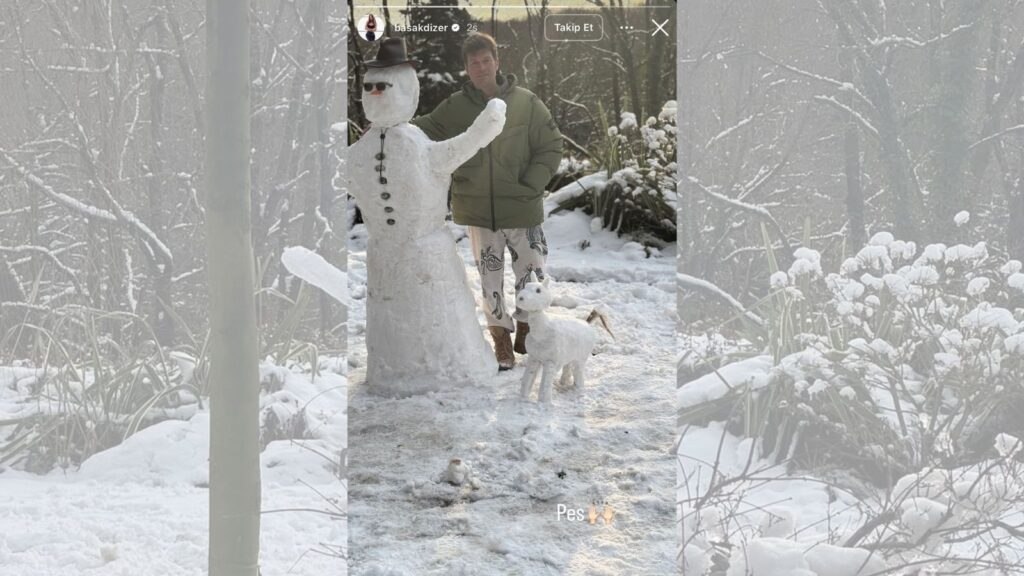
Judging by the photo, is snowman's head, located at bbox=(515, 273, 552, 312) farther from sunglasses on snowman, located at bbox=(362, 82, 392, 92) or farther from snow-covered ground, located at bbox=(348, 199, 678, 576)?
sunglasses on snowman, located at bbox=(362, 82, 392, 92)

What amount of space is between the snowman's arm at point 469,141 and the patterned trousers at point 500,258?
0.35 metres

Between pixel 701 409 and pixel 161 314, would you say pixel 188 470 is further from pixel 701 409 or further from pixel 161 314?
pixel 701 409

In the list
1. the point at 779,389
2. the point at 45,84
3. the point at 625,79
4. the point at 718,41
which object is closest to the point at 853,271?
the point at 779,389

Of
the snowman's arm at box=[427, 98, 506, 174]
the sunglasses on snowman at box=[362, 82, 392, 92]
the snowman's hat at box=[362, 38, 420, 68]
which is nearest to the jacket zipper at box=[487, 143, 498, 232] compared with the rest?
the snowman's arm at box=[427, 98, 506, 174]

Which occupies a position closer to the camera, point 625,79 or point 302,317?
point 302,317

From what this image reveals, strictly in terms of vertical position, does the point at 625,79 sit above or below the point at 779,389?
above

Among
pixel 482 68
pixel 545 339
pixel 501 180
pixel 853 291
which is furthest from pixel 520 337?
pixel 853 291

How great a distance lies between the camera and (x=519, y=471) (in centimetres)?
258

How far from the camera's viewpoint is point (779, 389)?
187cm

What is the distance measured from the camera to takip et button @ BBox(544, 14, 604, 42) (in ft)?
7.78

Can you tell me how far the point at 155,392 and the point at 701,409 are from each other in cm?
86

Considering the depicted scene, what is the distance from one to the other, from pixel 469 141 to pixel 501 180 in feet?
0.95

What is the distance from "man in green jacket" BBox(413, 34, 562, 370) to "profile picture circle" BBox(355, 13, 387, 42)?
7.4 inches

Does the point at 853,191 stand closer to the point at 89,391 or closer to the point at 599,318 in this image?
the point at 89,391
